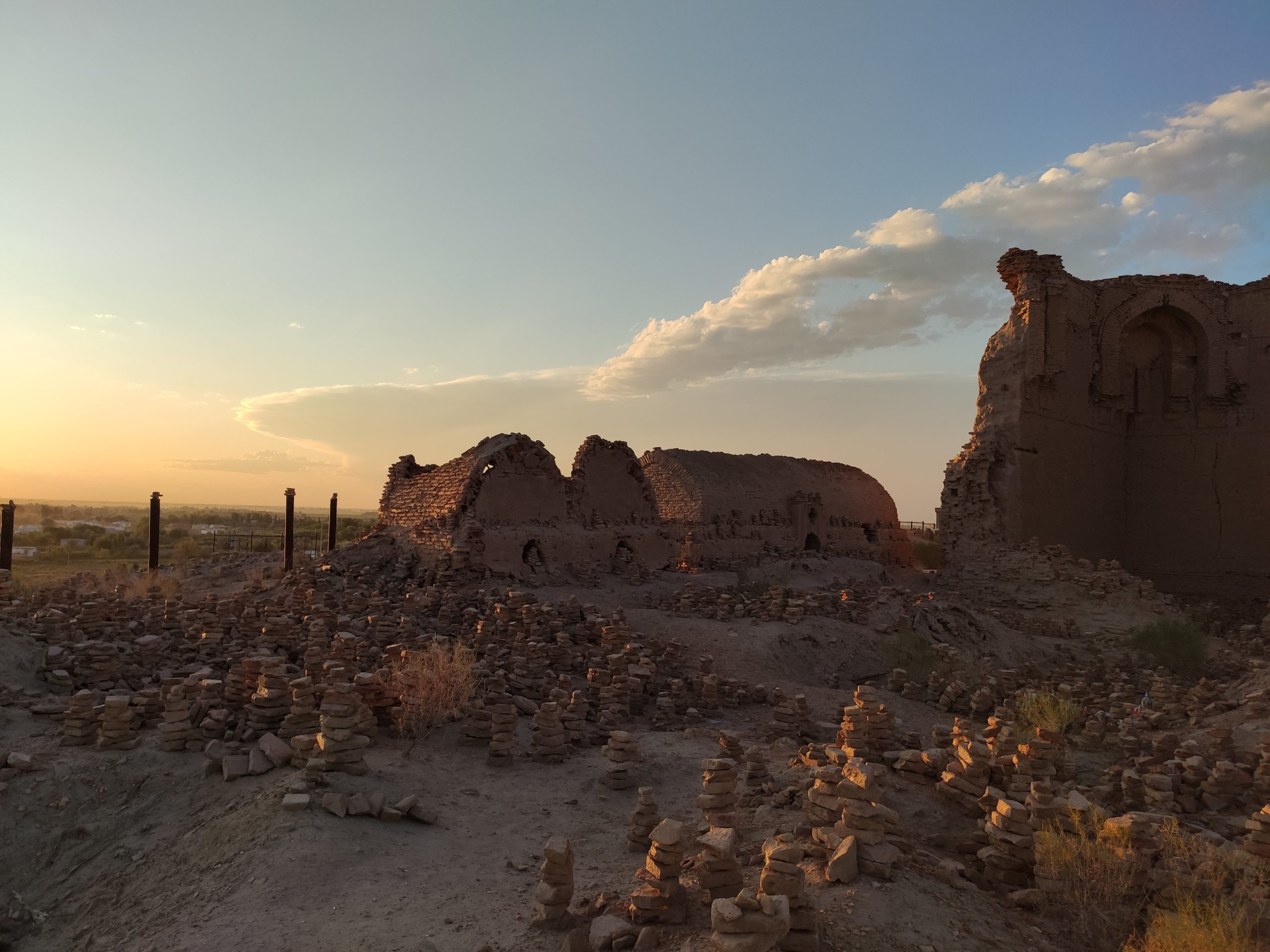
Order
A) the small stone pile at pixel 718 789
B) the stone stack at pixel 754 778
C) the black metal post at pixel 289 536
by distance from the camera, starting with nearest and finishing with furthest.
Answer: the small stone pile at pixel 718 789
the stone stack at pixel 754 778
the black metal post at pixel 289 536

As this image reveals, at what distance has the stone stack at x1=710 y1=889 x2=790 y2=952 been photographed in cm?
332

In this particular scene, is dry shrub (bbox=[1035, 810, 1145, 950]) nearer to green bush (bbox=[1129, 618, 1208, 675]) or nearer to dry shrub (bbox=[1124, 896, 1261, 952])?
dry shrub (bbox=[1124, 896, 1261, 952])

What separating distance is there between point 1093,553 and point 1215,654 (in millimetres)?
7087

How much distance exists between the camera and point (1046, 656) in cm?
1291

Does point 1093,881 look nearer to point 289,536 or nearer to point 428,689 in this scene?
point 428,689

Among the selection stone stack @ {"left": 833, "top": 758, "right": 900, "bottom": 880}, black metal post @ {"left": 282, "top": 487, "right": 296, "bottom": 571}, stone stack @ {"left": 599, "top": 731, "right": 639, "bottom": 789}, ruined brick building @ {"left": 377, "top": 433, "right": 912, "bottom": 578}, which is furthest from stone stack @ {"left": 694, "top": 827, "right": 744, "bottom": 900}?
black metal post @ {"left": 282, "top": 487, "right": 296, "bottom": 571}

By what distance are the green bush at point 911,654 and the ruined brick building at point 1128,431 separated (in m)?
7.40

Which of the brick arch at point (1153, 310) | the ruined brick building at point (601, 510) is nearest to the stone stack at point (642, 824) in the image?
the ruined brick building at point (601, 510)

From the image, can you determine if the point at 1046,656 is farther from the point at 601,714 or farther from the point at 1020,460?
the point at 601,714

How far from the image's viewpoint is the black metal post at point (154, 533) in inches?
694

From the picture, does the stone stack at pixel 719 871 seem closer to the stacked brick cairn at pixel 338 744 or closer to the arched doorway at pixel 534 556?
the stacked brick cairn at pixel 338 744

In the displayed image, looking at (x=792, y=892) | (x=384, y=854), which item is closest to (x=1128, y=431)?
(x=792, y=892)

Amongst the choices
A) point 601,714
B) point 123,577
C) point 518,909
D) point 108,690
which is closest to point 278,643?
point 108,690

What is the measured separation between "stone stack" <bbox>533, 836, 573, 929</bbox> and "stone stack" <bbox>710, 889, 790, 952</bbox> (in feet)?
3.50
